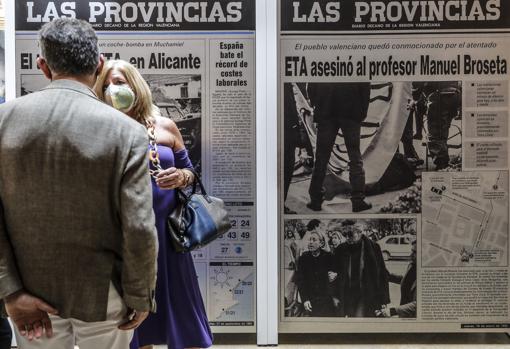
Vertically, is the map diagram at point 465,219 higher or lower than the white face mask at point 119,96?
lower

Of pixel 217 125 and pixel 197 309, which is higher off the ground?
pixel 217 125

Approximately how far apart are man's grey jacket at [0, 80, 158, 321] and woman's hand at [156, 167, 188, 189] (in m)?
0.90

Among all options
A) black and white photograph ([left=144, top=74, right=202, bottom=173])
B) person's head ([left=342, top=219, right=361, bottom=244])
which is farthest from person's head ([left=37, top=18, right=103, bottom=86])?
person's head ([left=342, top=219, right=361, bottom=244])

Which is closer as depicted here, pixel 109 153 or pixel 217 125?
pixel 109 153

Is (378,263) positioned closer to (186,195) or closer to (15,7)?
(186,195)

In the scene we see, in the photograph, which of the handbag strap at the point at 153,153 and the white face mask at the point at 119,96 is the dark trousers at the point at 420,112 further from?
the white face mask at the point at 119,96

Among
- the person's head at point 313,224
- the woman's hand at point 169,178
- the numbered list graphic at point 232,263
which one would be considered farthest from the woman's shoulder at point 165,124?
the person's head at point 313,224

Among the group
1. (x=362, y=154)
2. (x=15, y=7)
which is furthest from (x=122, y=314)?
(x=15, y=7)

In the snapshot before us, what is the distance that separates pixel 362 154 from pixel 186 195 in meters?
1.17

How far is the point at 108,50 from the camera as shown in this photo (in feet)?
11.5

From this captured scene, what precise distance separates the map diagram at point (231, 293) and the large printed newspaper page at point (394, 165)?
0.20m

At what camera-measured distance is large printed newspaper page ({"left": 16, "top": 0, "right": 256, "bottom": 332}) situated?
3494 mm

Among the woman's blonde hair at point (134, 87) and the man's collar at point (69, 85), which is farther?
the woman's blonde hair at point (134, 87)

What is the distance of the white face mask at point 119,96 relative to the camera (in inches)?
102
